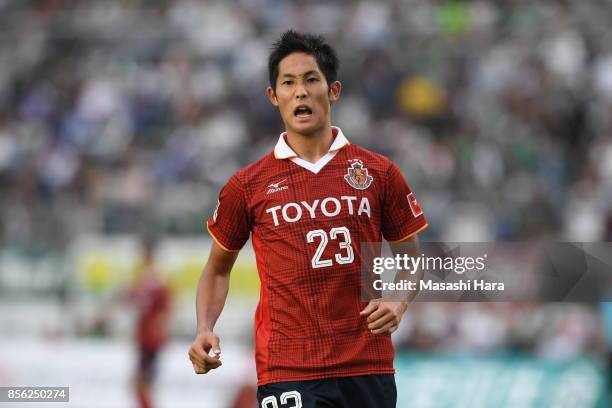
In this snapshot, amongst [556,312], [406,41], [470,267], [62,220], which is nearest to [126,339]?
[62,220]

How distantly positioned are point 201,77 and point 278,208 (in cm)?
1225

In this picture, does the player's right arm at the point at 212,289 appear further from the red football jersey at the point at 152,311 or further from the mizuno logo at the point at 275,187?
the red football jersey at the point at 152,311

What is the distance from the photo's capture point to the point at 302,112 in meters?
5.05


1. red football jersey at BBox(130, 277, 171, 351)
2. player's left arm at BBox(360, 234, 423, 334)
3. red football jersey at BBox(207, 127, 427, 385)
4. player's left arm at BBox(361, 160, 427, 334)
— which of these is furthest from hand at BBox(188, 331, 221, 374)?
red football jersey at BBox(130, 277, 171, 351)

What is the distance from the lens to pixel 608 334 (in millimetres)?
9984

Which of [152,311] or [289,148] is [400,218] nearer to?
[289,148]

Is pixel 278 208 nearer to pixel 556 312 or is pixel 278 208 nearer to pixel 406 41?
pixel 556 312

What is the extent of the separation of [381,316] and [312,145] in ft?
2.88

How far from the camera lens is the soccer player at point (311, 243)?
15.8 ft

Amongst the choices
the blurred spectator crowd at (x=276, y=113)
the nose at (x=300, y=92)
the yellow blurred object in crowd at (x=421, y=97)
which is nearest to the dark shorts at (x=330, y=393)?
the nose at (x=300, y=92)

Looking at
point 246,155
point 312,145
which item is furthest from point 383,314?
point 246,155

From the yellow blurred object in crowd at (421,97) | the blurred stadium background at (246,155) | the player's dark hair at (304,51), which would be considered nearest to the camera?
the player's dark hair at (304,51)

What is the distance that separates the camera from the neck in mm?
5102

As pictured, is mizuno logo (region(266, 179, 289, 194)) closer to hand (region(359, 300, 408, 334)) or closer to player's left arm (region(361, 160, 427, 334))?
player's left arm (region(361, 160, 427, 334))
